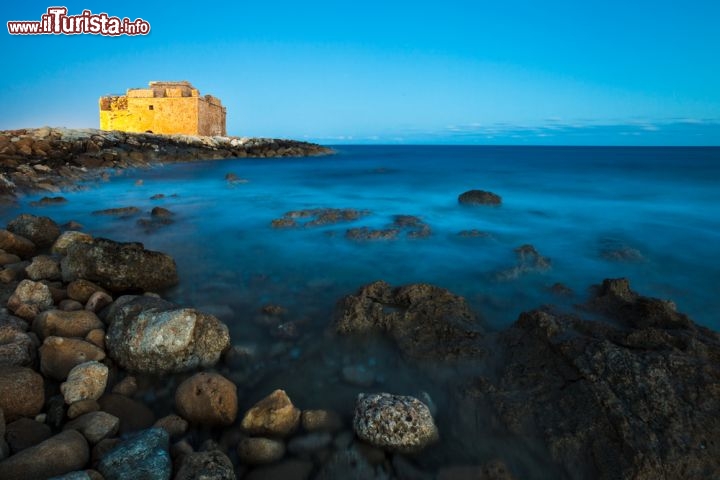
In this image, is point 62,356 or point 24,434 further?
point 62,356

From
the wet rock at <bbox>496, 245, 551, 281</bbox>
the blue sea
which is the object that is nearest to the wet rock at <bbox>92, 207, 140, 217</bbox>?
the blue sea

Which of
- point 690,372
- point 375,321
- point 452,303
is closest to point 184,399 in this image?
point 375,321

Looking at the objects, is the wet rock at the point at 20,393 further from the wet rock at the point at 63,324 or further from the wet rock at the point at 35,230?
the wet rock at the point at 35,230

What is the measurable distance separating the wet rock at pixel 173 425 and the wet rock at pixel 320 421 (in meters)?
0.80

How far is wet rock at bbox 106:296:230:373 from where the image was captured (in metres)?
3.40

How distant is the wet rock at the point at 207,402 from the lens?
2.89 metres

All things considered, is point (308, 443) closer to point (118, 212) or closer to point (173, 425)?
point (173, 425)

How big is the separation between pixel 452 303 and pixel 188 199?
10981 millimetres

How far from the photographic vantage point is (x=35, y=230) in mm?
6359

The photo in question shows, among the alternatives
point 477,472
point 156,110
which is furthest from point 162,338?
point 156,110

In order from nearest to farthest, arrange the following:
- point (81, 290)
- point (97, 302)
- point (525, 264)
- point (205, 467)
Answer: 1. point (205, 467)
2. point (97, 302)
3. point (81, 290)
4. point (525, 264)

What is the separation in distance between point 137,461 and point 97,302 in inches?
97.9

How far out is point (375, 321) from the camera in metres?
4.06

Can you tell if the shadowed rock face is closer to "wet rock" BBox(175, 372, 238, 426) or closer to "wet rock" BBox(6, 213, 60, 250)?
"wet rock" BBox(175, 372, 238, 426)
